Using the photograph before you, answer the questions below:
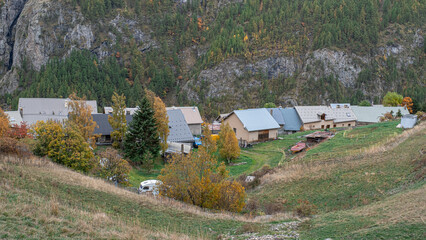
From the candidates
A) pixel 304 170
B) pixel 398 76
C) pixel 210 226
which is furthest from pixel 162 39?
pixel 210 226

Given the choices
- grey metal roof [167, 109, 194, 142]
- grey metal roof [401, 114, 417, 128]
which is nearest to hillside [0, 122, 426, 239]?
grey metal roof [401, 114, 417, 128]

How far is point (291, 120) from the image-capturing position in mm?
67562

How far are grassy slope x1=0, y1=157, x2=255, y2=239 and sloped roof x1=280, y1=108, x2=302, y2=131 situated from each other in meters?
52.0

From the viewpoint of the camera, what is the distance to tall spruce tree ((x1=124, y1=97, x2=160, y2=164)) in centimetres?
4156

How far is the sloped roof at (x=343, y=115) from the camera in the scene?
69.8 m

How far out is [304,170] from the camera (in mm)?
27969

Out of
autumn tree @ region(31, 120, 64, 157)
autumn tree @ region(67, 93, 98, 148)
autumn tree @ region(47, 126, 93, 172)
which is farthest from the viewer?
autumn tree @ region(67, 93, 98, 148)

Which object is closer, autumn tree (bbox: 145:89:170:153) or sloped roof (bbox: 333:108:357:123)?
autumn tree (bbox: 145:89:170:153)

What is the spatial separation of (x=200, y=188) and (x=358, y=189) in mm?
9899

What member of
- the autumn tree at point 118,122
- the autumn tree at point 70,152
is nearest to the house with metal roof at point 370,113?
the autumn tree at point 118,122

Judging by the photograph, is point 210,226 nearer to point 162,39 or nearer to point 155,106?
point 155,106

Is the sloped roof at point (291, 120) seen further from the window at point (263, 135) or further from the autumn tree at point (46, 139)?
the autumn tree at point (46, 139)

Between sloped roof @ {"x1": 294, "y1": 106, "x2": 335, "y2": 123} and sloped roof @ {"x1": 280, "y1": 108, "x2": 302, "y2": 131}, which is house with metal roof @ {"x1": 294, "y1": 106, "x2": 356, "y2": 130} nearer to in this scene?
sloped roof @ {"x1": 294, "y1": 106, "x2": 335, "y2": 123}

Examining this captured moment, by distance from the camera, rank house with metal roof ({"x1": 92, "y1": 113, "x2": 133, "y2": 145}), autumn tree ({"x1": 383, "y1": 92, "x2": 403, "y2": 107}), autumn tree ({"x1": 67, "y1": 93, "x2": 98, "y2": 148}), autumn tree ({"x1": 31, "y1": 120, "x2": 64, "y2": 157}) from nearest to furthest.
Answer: autumn tree ({"x1": 31, "y1": 120, "x2": 64, "y2": 157}) → autumn tree ({"x1": 67, "y1": 93, "x2": 98, "y2": 148}) → house with metal roof ({"x1": 92, "y1": 113, "x2": 133, "y2": 145}) → autumn tree ({"x1": 383, "y1": 92, "x2": 403, "y2": 107})
